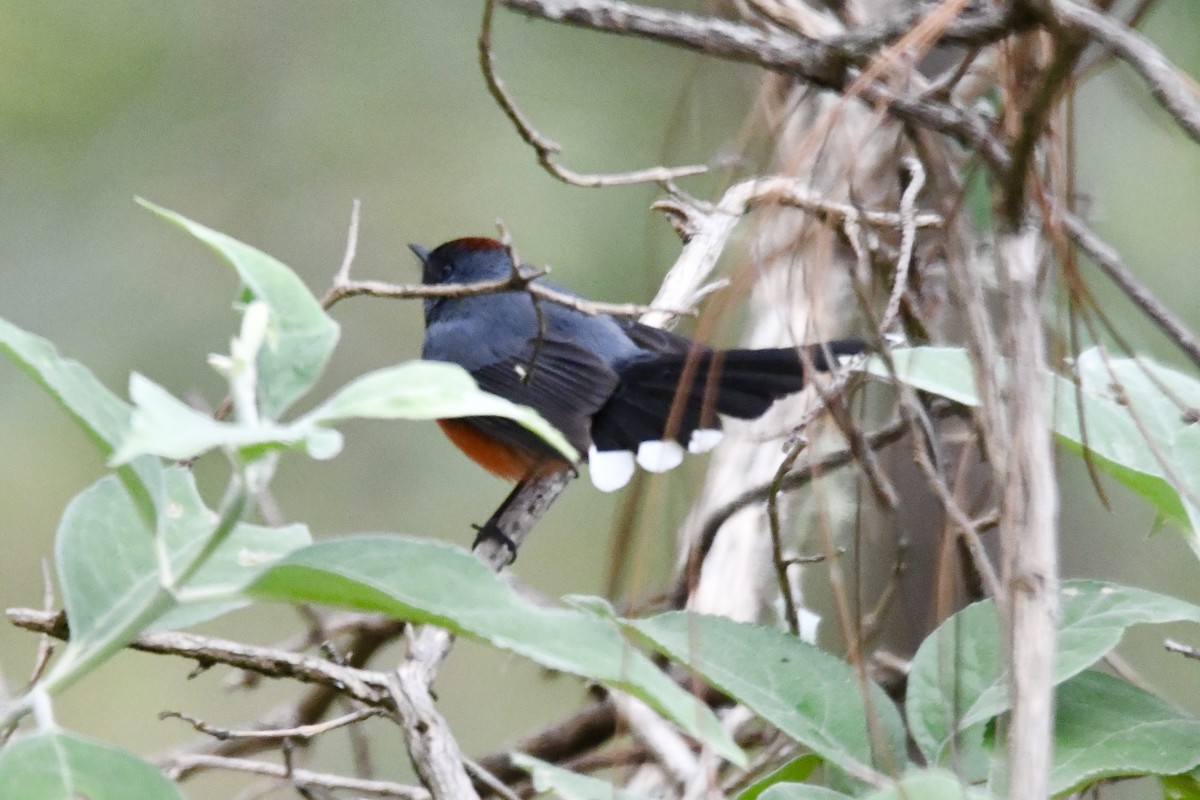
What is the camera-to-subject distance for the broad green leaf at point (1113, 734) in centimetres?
125

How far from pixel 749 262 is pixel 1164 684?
4.64 metres

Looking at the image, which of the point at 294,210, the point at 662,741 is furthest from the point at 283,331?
the point at 294,210

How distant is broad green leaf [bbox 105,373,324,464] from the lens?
0.81m

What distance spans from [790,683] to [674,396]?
199 centimetres

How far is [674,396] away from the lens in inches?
131

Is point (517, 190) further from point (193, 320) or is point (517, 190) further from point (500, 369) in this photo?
point (500, 369)

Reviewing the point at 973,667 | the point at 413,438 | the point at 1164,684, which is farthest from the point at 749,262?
the point at 413,438

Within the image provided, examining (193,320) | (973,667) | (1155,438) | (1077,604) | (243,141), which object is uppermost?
(1155,438)

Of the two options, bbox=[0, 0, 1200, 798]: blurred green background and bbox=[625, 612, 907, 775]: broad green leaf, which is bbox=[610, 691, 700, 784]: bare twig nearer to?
bbox=[625, 612, 907, 775]: broad green leaf

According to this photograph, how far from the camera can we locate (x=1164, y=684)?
16.7 ft

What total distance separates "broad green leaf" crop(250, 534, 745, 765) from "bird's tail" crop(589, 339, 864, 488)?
1408mm

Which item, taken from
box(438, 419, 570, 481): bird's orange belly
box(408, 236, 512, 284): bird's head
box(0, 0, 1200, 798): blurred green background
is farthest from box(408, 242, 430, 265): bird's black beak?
box(438, 419, 570, 481): bird's orange belly

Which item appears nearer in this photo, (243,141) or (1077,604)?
(1077,604)

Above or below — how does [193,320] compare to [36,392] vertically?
above
